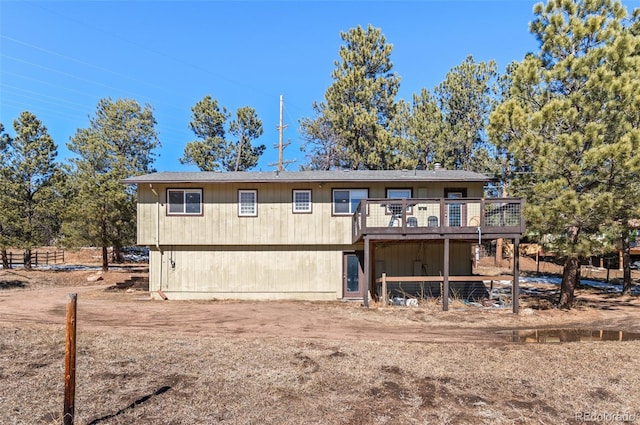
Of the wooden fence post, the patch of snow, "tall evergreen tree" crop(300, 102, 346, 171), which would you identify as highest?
"tall evergreen tree" crop(300, 102, 346, 171)

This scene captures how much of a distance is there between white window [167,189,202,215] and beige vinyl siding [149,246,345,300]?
1464 millimetres

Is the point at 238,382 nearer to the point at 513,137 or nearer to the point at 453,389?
the point at 453,389

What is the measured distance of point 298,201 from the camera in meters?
15.5

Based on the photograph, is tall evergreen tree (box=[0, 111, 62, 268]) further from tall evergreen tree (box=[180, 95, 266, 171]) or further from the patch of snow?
the patch of snow

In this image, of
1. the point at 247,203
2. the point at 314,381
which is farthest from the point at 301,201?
the point at 314,381

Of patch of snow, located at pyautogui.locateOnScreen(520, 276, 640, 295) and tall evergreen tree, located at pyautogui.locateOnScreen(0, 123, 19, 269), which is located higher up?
tall evergreen tree, located at pyautogui.locateOnScreen(0, 123, 19, 269)

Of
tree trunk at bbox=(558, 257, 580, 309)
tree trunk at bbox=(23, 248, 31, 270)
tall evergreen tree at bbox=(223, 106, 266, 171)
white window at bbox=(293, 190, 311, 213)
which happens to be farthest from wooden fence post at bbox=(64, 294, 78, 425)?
tall evergreen tree at bbox=(223, 106, 266, 171)

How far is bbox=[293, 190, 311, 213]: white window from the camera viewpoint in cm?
1551

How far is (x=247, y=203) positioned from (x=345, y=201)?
12.7 feet

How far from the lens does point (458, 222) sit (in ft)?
43.6

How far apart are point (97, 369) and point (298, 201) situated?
33.1 feet

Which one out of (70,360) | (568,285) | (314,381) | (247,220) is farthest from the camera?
(247,220)

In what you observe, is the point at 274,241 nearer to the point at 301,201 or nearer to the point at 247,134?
the point at 301,201

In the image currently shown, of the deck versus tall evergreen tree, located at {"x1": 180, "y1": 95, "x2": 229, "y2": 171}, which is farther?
tall evergreen tree, located at {"x1": 180, "y1": 95, "x2": 229, "y2": 171}
